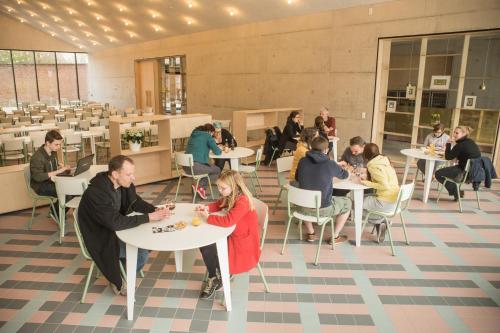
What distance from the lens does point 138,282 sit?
360 centimetres

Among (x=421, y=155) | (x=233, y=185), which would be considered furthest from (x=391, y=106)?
(x=233, y=185)

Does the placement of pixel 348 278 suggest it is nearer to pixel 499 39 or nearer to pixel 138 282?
pixel 138 282

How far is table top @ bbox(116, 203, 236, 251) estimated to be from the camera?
2.68m

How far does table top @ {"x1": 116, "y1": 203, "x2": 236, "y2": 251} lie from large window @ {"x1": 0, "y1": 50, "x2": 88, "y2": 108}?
18.5m

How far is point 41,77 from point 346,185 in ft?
67.0

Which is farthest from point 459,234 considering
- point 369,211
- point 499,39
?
point 499,39

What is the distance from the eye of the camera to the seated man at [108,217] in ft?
9.56

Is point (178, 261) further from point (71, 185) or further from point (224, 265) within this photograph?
point (71, 185)

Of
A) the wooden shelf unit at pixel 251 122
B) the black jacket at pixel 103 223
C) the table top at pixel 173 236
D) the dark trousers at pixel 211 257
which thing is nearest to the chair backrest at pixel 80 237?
the black jacket at pixel 103 223

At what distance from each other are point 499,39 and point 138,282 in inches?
467

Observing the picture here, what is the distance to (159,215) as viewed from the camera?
3.10m

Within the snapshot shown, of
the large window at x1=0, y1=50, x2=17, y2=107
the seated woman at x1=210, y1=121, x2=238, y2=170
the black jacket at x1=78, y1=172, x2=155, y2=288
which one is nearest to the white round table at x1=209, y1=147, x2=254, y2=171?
the seated woman at x1=210, y1=121, x2=238, y2=170

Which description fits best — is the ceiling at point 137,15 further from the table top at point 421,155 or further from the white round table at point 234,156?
the white round table at point 234,156

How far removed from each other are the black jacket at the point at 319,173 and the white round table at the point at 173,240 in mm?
1384
